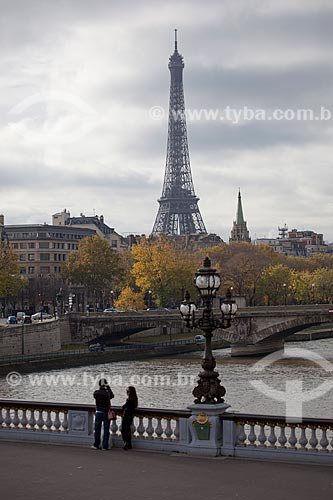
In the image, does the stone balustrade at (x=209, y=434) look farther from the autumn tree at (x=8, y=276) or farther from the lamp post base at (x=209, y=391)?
the autumn tree at (x=8, y=276)

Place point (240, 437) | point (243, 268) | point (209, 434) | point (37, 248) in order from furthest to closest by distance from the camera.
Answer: point (37, 248) → point (243, 268) → point (209, 434) → point (240, 437)

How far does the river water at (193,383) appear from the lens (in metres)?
38.2

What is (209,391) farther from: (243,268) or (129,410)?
(243,268)

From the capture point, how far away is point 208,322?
1664 cm

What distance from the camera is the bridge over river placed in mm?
72125

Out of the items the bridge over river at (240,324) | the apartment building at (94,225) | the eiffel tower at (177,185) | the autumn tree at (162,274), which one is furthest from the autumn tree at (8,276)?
the eiffel tower at (177,185)

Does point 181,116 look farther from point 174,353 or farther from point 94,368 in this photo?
point 94,368

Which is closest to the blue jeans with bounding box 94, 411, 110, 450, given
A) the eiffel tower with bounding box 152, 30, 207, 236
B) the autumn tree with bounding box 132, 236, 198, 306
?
the autumn tree with bounding box 132, 236, 198, 306

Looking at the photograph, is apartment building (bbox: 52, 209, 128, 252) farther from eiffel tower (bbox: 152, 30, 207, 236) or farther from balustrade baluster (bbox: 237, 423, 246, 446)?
balustrade baluster (bbox: 237, 423, 246, 446)

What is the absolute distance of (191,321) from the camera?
58.5ft

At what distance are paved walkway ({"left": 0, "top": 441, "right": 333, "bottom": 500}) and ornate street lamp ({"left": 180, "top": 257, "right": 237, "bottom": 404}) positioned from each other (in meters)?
1.22

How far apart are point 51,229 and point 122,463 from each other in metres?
113

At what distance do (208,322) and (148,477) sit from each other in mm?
3704

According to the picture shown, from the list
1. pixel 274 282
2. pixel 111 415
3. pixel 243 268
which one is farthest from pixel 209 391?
pixel 243 268
